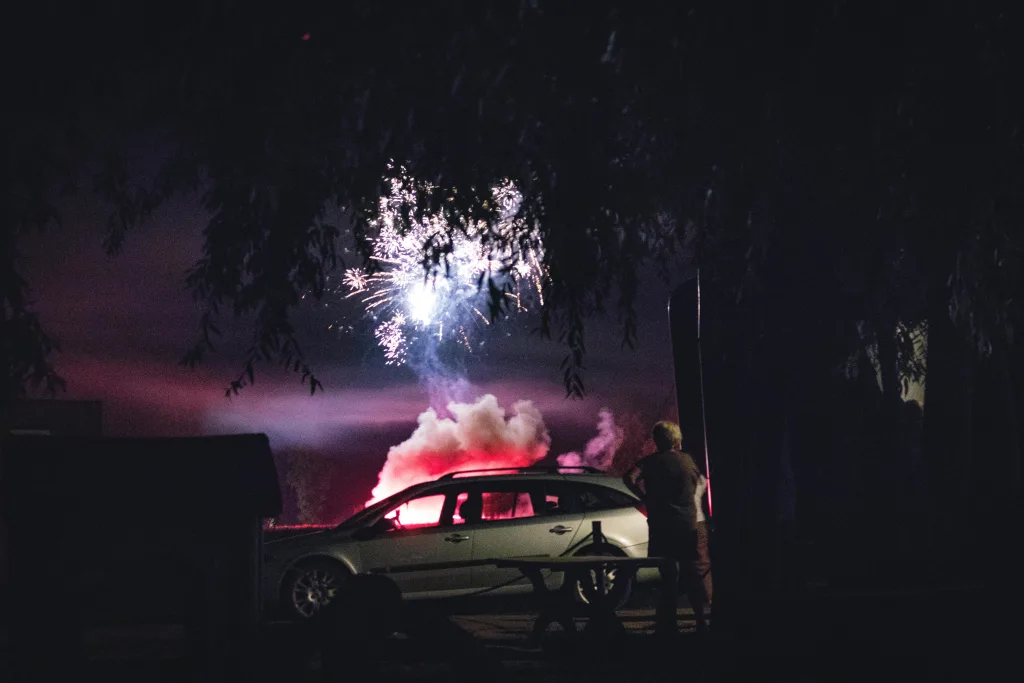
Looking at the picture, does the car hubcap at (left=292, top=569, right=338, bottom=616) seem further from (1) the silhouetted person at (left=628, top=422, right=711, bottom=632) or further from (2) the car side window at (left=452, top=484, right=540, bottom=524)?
(1) the silhouetted person at (left=628, top=422, right=711, bottom=632)

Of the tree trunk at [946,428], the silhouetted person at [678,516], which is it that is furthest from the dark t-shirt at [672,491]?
the tree trunk at [946,428]

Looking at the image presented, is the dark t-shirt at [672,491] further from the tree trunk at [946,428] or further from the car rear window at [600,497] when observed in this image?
the car rear window at [600,497]

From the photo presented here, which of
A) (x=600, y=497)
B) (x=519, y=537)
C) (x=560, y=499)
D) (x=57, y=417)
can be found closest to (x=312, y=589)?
(x=519, y=537)

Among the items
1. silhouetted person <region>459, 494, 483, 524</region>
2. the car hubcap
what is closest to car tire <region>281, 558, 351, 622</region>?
the car hubcap

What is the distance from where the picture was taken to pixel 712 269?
7.39m

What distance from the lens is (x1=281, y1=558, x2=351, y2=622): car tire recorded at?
1253cm

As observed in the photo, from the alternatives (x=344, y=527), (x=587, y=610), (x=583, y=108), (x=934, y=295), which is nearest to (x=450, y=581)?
(x=344, y=527)

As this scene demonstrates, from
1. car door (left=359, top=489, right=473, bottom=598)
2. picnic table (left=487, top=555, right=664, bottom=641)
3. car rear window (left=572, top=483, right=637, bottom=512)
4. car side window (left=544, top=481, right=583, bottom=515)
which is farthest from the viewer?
car rear window (left=572, top=483, right=637, bottom=512)

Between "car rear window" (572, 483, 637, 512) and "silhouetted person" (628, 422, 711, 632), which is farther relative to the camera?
"car rear window" (572, 483, 637, 512)

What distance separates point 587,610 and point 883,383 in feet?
17.7

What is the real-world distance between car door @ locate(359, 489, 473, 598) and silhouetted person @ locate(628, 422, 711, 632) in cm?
381

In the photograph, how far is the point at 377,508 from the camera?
13.2m

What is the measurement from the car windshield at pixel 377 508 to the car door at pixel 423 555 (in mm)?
370

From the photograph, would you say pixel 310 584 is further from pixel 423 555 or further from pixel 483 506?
pixel 483 506
